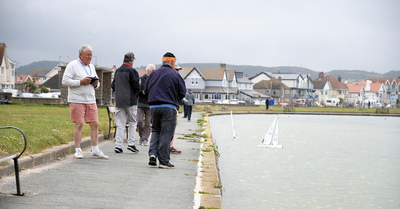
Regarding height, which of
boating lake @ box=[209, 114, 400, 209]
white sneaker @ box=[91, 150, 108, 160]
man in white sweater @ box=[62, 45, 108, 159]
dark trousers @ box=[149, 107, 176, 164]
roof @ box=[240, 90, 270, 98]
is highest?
roof @ box=[240, 90, 270, 98]

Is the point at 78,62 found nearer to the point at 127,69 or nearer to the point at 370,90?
the point at 127,69

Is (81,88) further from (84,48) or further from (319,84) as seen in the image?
(319,84)

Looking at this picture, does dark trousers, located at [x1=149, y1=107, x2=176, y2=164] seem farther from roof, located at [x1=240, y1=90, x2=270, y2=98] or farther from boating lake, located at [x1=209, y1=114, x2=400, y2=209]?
roof, located at [x1=240, y1=90, x2=270, y2=98]

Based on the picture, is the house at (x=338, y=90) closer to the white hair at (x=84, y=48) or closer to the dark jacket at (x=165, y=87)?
the dark jacket at (x=165, y=87)

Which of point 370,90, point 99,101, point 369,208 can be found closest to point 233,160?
point 369,208

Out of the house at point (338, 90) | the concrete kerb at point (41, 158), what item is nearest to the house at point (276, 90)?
the house at point (338, 90)

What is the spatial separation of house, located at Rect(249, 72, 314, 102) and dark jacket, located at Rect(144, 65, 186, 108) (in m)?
109

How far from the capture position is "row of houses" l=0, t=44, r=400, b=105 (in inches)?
2594

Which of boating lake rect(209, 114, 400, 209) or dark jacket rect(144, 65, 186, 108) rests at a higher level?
dark jacket rect(144, 65, 186, 108)

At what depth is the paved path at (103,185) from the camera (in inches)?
192

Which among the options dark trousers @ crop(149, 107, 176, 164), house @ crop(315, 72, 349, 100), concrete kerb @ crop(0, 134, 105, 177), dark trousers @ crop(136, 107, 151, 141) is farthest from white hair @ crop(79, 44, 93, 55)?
house @ crop(315, 72, 349, 100)

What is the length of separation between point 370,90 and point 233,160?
14823 centimetres

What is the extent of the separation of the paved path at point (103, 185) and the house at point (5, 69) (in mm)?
58626

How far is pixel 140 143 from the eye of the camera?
37.4ft
